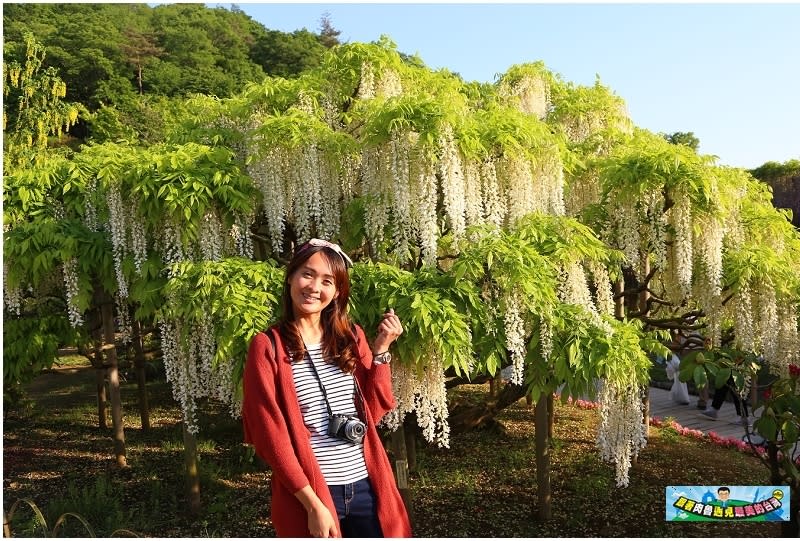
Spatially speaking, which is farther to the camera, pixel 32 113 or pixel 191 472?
pixel 32 113

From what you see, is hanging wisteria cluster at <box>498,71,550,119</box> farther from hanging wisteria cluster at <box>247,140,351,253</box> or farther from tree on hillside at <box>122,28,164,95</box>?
tree on hillside at <box>122,28,164,95</box>

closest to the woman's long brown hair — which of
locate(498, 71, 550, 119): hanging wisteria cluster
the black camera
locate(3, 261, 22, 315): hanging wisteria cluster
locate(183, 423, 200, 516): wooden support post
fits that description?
the black camera

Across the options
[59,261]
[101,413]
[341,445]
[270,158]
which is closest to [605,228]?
[270,158]

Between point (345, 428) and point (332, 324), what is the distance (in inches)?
16.2

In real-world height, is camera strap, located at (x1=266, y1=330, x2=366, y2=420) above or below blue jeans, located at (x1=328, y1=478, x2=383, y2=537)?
above

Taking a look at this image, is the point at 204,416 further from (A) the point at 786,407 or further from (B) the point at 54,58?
(B) the point at 54,58

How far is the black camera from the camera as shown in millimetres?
2191

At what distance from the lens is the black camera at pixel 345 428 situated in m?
2.19

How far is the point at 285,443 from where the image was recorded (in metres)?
2.08

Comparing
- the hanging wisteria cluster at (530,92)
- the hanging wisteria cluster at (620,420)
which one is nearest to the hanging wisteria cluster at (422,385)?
the hanging wisteria cluster at (620,420)
